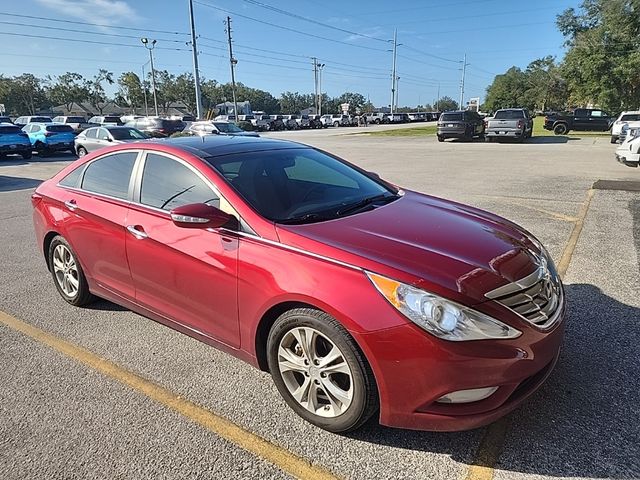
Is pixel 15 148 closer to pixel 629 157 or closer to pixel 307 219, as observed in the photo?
pixel 307 219

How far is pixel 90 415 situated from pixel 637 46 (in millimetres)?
42379

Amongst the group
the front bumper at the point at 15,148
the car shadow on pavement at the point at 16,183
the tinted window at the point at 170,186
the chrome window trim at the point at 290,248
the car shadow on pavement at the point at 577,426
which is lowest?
the car shadow on pavement at the point at 16,183

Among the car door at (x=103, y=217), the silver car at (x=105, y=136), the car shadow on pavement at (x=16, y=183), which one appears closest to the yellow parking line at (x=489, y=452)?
the car door at (x=103, y=217)

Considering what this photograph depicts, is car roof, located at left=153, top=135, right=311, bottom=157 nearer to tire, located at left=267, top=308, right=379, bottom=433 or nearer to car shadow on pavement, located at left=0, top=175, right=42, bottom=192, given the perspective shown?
tire, located at left=267, top=308, right=379, bottom=433

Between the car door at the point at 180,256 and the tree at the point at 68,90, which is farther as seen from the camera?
the tree at the point at 68,90

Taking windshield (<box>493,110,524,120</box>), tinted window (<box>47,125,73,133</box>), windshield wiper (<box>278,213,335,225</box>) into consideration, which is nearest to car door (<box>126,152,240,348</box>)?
windshield wiper (<box>278,213,335,225</box>)

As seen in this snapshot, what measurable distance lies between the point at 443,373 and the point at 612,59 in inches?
1572

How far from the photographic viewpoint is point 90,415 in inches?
107

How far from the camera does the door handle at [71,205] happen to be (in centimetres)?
395

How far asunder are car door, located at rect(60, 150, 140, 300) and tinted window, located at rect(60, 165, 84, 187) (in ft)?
0.10

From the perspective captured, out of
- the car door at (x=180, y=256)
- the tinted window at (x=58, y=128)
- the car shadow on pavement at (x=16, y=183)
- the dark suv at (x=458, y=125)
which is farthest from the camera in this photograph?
the dark suv at (x=458, y=125)

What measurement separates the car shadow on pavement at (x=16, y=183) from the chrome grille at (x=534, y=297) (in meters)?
12.6

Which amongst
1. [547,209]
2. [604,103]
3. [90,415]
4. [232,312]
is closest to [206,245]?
[232,312]

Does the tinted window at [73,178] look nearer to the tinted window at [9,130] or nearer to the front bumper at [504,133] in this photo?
the tinted window at [9,130]
